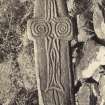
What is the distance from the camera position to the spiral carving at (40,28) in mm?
4195

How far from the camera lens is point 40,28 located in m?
4.20

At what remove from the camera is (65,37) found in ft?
13.8

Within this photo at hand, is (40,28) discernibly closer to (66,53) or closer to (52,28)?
(52,28)

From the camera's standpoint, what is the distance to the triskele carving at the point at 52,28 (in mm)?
4195

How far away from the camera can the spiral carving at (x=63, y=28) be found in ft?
13.7

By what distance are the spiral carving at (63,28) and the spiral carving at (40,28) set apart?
0.09 meters

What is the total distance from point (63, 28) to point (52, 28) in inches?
4.5

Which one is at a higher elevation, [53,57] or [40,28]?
[40,28]

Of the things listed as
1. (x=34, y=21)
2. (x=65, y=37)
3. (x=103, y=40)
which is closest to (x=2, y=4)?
(x=34, y=21)

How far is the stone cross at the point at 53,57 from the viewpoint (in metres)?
4.21

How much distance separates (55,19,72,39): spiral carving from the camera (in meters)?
4.19

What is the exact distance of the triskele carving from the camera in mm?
4195

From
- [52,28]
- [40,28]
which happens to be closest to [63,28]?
[52,28]

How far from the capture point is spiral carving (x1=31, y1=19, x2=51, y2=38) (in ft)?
13.8
